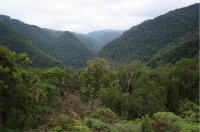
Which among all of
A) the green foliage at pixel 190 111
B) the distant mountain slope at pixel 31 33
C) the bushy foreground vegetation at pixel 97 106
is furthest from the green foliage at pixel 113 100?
the distant mountain slope at pixel 31 33

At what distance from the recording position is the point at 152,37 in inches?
3081

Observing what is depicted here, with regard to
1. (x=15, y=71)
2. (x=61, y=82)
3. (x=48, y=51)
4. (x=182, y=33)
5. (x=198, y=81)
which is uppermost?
(x=182, y=33)

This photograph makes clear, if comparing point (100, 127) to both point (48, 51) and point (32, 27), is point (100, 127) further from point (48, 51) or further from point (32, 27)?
point (32, 27)

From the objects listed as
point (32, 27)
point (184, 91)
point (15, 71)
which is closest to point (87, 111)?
point (15, 71)

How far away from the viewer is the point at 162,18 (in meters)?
87.1

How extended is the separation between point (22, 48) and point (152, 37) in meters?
84.6

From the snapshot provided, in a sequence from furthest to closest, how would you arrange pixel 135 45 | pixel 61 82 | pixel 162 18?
pixel 162 18
pixel 135 45
pixel 61 82

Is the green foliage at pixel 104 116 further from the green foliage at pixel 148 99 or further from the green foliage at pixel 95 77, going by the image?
the green foliage at pixel 95 77

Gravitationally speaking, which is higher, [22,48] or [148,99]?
[22,48]

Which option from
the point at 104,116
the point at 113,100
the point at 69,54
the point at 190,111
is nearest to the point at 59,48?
the point at 69,54

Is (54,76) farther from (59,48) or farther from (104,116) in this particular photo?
(59,48)

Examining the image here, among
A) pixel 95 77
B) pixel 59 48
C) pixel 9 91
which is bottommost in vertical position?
pixel 95 77

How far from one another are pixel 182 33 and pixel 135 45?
29764 mm

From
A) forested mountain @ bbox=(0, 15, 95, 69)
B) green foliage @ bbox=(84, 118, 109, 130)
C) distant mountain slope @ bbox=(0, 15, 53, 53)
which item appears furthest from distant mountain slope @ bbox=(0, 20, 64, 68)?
green foliage @ bbox=(84, 118, 109, 130)
